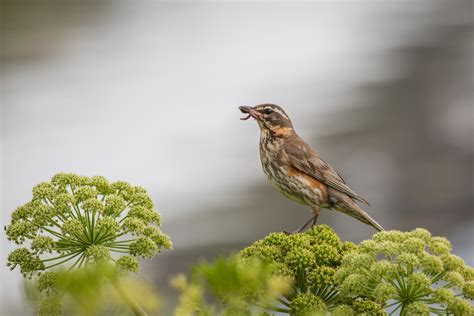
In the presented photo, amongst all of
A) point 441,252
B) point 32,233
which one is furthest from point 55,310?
point 441,252

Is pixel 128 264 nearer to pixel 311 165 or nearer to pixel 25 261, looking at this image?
pixel 25 261

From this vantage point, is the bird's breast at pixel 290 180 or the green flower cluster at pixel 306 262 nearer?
the green flower cluster at pixel 306 262

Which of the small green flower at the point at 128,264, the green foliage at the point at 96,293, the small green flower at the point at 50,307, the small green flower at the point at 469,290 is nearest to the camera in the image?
the green foliage at the point at 96,293

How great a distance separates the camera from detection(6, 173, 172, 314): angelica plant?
8.63 ft

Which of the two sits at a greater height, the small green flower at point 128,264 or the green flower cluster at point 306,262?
the green flower cluster at point 306,262

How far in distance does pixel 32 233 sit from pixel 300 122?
21.4 m

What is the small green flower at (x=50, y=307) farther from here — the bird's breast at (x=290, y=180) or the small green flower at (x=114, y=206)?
the bird's breast at (x=290, y=180)

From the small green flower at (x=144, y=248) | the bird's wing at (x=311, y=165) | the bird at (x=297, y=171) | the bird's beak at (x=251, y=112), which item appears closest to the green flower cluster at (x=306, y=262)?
the small green flower at (x=144, y=248)

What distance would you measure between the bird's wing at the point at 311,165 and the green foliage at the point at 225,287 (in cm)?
457

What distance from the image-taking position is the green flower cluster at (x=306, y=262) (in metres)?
2.79

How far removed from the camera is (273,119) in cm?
655

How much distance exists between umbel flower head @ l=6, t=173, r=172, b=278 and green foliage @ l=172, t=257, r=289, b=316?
2.84ft

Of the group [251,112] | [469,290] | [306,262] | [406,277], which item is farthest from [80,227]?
[251,112]

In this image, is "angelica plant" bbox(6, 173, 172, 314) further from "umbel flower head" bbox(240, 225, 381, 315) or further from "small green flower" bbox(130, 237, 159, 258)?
"umbel flower head" bbox(240, 225, 381, 315)
